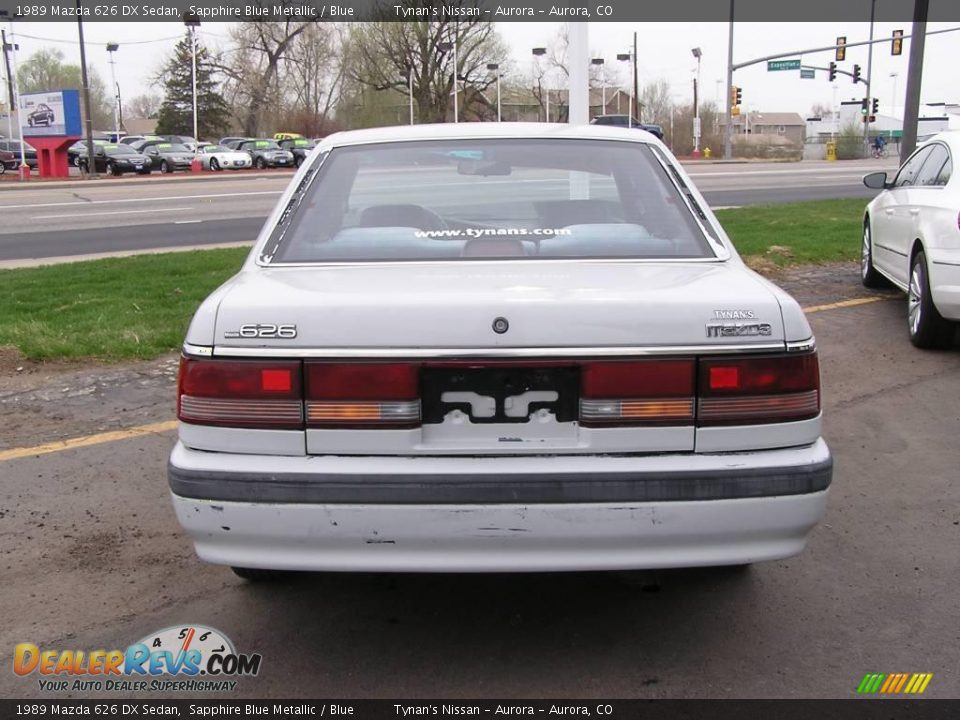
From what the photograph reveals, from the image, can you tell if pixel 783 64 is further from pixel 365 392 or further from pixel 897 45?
pixel 365 392

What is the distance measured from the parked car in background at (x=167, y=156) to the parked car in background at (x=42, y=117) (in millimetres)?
6545

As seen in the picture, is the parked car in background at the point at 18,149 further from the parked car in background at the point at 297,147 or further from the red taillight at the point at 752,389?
the red taillight at the point at 752,389

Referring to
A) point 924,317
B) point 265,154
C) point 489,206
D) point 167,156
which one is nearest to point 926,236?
point 924,317

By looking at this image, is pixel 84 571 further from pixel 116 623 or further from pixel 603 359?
pixel 603 359

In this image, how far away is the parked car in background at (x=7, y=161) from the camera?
4245cm

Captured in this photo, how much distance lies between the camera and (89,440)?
201 inches

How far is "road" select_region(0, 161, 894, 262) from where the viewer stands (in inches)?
586

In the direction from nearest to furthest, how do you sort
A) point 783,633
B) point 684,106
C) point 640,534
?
point 640,534 < point 783,633 < point 684,106

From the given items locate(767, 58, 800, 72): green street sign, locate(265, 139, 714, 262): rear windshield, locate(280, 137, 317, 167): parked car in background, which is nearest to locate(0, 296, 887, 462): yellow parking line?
locate(265, 139, 714, 262): rear windshield

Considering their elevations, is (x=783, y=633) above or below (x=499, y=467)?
below

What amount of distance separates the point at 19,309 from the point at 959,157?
7.65 m

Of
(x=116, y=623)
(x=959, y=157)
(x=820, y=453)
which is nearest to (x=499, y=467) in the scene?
(x=820, y=453)
